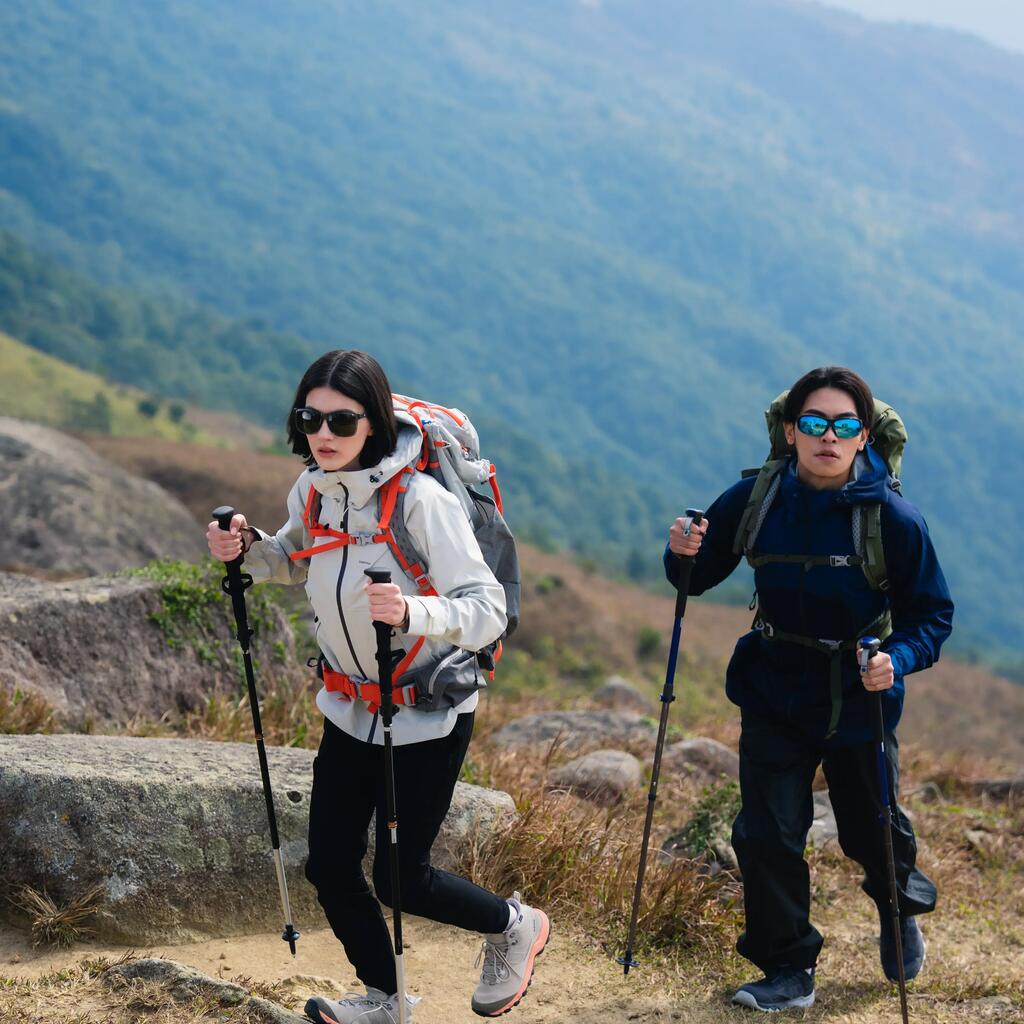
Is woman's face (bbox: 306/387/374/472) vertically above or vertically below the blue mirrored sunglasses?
below

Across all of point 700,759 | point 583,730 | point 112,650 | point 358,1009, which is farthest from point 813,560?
point 583,730

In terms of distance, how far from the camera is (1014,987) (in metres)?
5.57

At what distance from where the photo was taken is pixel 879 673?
4.34 metres

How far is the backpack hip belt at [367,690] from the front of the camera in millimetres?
4027

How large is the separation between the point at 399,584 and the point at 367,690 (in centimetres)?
36

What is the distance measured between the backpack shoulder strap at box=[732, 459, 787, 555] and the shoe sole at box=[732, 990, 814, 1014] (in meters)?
1.84

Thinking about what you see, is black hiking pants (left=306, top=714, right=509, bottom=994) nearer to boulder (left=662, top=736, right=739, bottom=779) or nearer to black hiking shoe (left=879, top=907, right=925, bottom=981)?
black hiking shoe (left=879, top=907, right=925, bottom=981)

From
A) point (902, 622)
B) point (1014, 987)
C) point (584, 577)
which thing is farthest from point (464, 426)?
point (584, 577)

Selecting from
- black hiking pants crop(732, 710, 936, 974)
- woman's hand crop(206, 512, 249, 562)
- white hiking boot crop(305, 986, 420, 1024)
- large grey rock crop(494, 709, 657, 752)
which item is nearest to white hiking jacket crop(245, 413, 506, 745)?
woman's hand crop(206, 512, 249, 562)

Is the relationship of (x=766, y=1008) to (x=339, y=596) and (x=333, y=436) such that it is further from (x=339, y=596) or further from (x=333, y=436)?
(x=333, y=436)

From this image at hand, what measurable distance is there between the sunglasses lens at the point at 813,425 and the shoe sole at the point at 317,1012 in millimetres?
2685

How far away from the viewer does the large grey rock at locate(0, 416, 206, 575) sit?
60.3 ft

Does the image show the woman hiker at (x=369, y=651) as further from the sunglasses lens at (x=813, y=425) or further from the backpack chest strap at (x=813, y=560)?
the sunglasses lens at (x=813, y=425)

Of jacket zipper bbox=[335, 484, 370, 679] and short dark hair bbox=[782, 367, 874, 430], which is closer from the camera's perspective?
jacket zipper bbox=[335, 484, 370, 679]
